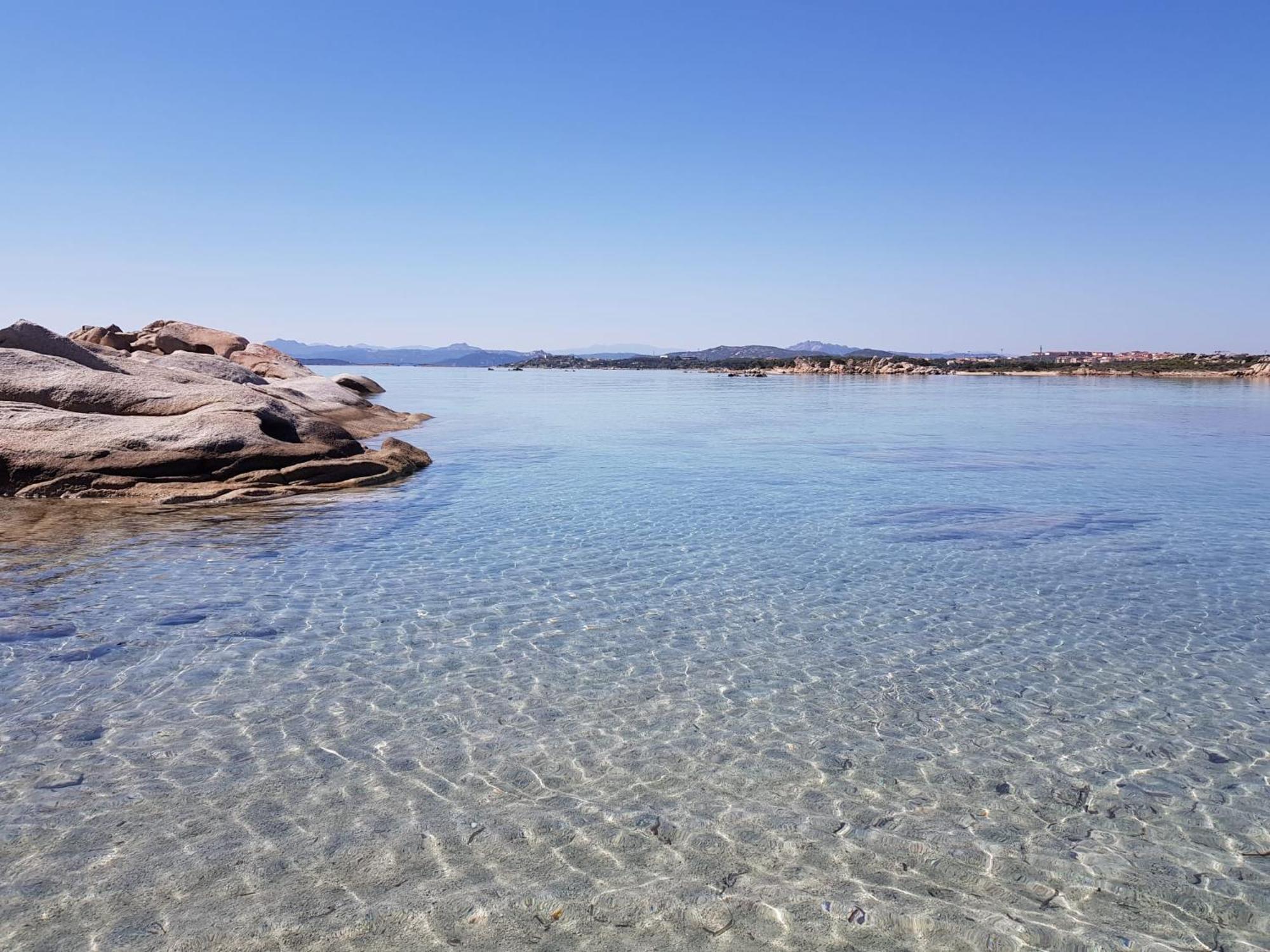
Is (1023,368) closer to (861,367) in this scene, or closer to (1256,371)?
(861,367)

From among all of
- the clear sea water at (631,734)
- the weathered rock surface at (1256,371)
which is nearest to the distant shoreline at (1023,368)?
the weathered rock surface at (1256,371)

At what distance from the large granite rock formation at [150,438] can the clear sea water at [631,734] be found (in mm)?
1663

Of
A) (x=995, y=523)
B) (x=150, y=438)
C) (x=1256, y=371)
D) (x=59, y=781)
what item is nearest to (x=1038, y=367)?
(x=1256, y=371)

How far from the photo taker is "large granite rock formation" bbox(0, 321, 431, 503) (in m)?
15.2

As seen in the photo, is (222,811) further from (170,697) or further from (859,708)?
(859,708)

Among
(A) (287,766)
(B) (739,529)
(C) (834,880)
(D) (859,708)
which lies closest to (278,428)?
(B) (739,529)

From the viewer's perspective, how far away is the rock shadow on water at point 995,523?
13.0 meters

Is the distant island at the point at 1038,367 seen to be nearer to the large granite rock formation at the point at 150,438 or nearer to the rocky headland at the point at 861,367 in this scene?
the rocky headland at the point at 861,367

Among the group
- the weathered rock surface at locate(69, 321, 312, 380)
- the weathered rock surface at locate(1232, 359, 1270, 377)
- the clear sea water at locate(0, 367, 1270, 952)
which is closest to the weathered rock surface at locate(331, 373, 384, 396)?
the weathered rock surface at locate(69, 321, 312, 380)

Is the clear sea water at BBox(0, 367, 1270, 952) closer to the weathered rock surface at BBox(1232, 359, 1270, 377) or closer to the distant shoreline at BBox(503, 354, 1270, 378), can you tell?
the weathered rock surface at BBox(1232, 359, 1270, 377)

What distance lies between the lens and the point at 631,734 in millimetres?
5992

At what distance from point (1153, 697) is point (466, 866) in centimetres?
576

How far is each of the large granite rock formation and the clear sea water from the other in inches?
65.5

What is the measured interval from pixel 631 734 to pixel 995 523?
10395 mm
